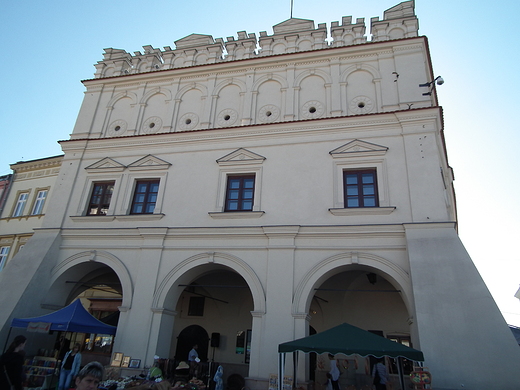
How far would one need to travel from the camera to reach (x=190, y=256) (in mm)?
12086

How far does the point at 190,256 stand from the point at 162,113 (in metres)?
6.47

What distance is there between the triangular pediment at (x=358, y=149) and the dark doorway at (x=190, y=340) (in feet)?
28.1

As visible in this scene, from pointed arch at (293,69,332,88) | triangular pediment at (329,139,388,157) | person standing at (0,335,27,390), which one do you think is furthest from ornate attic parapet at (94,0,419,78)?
person standing at (0,335,27,390)

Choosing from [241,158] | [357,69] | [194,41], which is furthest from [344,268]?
[194,41]

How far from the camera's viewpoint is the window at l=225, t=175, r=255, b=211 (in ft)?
41.3

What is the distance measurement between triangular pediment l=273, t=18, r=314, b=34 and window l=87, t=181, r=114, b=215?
9.12m

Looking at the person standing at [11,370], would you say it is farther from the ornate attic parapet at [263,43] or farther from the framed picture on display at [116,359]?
the ornate attic parapet at [263,43]

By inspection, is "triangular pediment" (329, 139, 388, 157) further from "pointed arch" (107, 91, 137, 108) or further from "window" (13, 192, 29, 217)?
"window" (13, 192, 29, 217)

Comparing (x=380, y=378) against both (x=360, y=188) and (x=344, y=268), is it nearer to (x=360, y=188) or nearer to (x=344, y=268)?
(x=344, y=268)

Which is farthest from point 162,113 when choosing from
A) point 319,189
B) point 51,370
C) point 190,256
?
point 51,370

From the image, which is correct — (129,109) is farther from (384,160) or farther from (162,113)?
(384,160)

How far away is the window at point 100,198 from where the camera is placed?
1402 centimetres

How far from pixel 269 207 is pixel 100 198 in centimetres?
673

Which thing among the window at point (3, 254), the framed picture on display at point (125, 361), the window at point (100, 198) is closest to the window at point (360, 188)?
the framed picture on display at point (125, 361)
